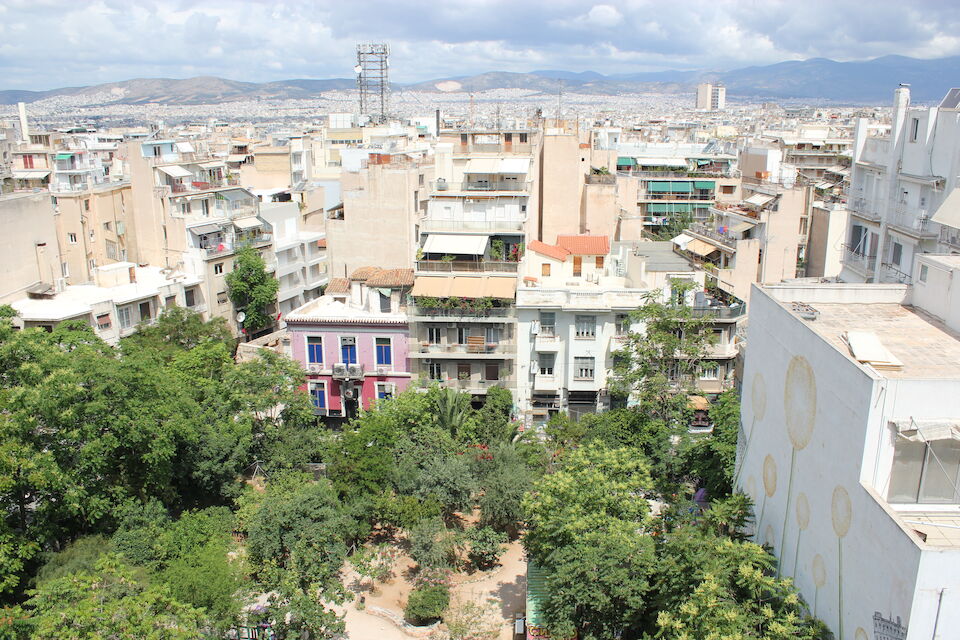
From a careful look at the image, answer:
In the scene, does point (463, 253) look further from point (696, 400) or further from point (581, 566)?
point (581, 566)

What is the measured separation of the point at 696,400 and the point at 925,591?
74.1ft

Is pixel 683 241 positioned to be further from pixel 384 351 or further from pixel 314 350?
pixel 314 350

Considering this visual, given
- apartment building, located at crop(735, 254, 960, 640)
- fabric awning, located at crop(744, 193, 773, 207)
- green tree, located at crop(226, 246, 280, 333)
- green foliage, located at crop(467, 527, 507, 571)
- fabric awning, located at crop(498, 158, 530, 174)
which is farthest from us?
green tree, located at crop(226, 246, 280, 333)

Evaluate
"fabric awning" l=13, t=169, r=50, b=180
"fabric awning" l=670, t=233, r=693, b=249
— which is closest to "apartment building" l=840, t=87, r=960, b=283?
"fabric awning" l=670, t=233, r=693, b=249

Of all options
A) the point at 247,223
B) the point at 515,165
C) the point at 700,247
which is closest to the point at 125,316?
the point at 247,223

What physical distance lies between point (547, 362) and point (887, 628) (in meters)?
23.1

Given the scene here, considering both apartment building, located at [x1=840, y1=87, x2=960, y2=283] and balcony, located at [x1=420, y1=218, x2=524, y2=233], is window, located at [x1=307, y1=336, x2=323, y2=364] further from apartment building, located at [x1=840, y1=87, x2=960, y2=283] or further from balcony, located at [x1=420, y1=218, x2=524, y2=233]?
apartment building, located at [x1=840, y1=87, x2=960, y2=283]

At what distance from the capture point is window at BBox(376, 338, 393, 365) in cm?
3647

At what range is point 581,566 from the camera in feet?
66.9

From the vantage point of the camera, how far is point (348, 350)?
3669 cm

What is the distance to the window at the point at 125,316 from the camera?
1606 inches

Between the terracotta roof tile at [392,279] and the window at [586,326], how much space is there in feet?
27.3

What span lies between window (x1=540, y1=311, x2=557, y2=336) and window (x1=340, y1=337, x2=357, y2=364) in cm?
883

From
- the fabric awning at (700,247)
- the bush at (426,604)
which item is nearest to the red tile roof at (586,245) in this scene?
the fabric awning at (700,247)
